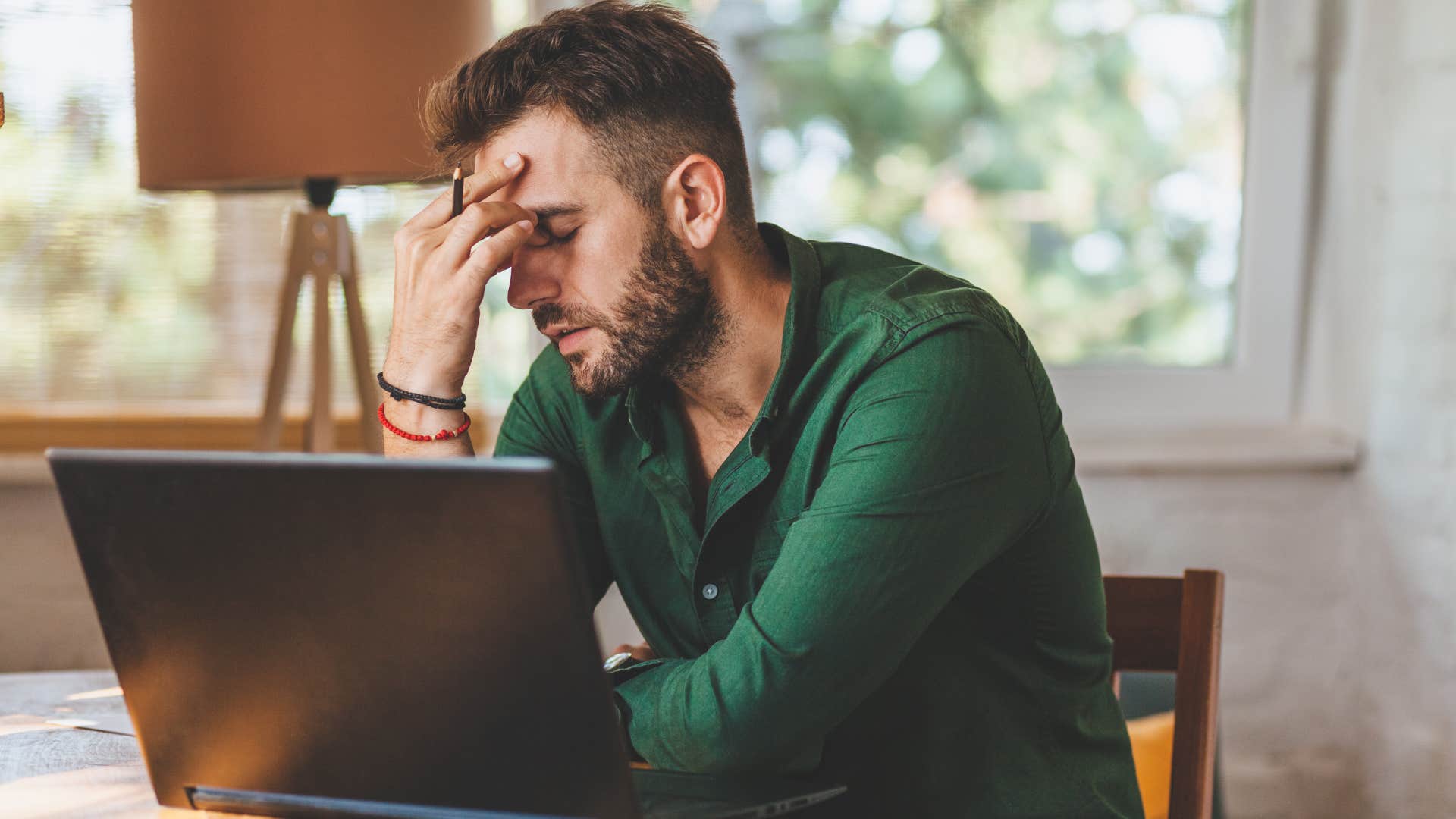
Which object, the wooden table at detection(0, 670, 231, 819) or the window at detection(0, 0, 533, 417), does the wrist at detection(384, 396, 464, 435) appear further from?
the window at detection(0, 0, 533, 417)

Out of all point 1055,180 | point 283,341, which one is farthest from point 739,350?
point 1055,180

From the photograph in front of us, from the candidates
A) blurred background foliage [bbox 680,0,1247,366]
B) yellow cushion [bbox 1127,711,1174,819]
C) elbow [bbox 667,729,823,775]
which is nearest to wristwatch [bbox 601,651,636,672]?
elbow [bbox 667,729,823,775]

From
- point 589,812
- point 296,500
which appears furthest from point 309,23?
point 589,812

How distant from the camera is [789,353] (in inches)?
43.5

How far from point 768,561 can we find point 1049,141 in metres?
1.29

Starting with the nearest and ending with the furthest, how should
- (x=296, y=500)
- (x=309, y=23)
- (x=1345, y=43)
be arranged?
(x=296, y=500), (x=309, y=23), (x=1345, y=43)

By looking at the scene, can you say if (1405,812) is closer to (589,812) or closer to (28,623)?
(589,812)

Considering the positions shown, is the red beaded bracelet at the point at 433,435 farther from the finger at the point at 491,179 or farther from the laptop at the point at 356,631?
the laptop at the point at 356,631

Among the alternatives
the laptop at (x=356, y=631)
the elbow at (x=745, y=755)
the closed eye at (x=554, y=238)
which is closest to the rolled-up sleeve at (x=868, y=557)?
the elbow at (x=745, y=755)

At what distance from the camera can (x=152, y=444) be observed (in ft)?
6.29

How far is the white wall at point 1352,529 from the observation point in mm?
1873

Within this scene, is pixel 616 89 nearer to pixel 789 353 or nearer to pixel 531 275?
pixel 531 275

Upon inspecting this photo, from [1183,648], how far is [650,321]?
0.56 meters

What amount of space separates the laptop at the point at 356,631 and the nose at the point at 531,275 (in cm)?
47
